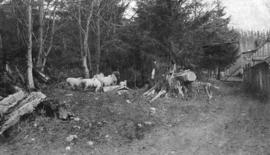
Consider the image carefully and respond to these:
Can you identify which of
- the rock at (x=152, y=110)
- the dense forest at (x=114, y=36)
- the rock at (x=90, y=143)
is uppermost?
the dense forest at (x=114, y=36)

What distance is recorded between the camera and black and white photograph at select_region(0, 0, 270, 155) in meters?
4.79

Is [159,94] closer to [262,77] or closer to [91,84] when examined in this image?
[91,84]

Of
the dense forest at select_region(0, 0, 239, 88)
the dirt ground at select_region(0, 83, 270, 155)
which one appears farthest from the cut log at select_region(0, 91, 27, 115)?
the dense forest at select_region(0, 0, 239, 88)

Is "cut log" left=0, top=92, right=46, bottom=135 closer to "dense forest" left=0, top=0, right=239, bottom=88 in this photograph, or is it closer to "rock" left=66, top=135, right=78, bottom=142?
"rock" left=66, top=135, right=78, bottom=142

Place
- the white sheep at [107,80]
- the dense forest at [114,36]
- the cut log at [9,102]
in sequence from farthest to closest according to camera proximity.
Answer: the dense forest at [114,36]
the white sheep at [107,80]
the cut log at [9,102]

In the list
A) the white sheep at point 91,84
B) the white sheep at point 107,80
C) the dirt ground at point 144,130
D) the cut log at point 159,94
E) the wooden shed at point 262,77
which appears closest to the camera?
the dirt ground at point 144,130

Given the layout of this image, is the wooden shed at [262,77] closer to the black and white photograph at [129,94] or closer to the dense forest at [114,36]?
the black and white photograph at [129,94]

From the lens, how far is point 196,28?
1152 centimetres

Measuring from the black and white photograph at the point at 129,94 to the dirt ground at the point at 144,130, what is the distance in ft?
0.07

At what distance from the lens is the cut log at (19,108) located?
5.07 metres

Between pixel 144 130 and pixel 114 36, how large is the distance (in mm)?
8190

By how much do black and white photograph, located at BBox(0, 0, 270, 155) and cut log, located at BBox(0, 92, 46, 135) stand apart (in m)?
0.02

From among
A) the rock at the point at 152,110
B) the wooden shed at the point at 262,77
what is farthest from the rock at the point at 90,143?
the wooden shed at the point at 262,77

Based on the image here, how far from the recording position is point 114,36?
12609 mm
